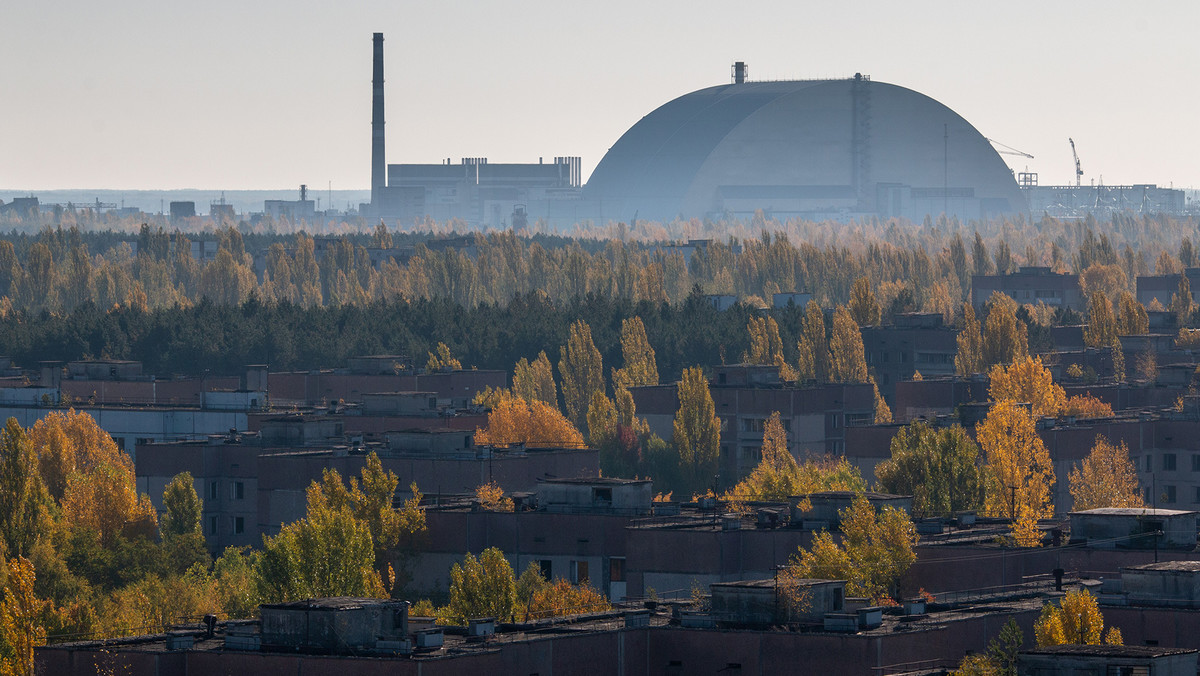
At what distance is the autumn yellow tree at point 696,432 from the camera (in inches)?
3132

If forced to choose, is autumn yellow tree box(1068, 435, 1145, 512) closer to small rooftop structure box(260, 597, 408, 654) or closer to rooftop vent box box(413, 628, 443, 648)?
rooftop vent box box(413, 628, 443, 648)

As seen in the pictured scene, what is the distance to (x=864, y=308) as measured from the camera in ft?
368

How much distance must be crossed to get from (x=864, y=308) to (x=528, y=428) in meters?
36.7

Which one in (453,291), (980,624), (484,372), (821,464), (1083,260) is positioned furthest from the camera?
(1083,260)

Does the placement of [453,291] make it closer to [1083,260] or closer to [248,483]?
[1083,260]

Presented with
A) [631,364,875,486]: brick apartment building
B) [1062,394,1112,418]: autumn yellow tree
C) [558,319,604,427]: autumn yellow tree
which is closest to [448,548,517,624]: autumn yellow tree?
[631,364,875,486]: brick apartment building

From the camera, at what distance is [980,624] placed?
125 feet

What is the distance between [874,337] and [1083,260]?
5097 centimetres

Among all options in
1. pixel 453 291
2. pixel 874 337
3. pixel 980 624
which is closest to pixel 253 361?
pixel 874 337

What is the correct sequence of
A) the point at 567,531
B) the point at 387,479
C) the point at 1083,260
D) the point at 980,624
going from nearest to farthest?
1. the point at 980,624
2. the point at 567,531
3. the point at 387,479
4. the point at 1083,260

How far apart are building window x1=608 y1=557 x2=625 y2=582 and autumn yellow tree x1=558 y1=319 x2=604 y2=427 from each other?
1579 inches

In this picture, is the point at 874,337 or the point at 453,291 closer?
the point at 874,337

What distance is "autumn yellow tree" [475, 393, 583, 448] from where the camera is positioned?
78062mm

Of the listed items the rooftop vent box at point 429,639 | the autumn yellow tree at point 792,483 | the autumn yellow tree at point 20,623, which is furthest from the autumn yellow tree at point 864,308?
the rooftop vent box at point 429,639
